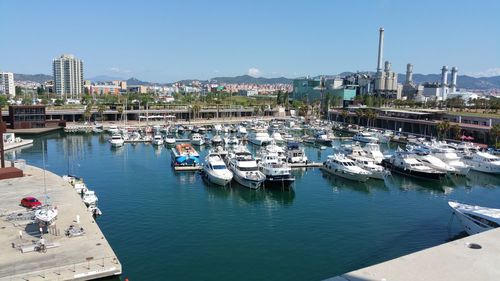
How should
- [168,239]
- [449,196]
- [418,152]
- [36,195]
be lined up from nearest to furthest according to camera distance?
[168,239] < [36,195] < [449,196] < [418,152]

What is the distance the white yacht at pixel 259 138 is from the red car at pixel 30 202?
4897cm

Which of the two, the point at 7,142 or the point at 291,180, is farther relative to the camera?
the point at 7,142

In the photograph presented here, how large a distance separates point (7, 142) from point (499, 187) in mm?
74541

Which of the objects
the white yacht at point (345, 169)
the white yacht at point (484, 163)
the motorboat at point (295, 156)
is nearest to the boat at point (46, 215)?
the white yacht at point (345, 169)

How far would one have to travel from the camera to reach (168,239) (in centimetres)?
2836

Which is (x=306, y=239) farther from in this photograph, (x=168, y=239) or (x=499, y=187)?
(x=499, y=187)

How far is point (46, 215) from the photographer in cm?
2553

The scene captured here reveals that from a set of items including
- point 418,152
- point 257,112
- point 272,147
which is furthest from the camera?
point 257,112

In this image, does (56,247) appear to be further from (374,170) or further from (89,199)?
(374,170)

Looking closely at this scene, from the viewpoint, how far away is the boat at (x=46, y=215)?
2529 cm

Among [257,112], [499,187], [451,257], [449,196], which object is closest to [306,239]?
[451,257]

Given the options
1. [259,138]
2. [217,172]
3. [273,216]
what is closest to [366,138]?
[259,138]

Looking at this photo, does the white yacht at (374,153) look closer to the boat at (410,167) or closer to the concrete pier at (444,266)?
the boat at (410,167)

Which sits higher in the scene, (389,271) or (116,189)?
(389,271)
